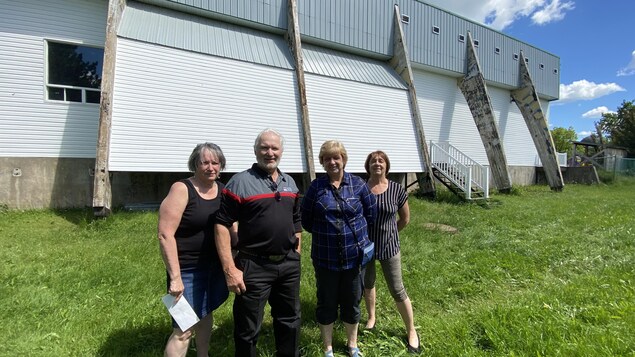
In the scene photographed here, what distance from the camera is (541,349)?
2.71m

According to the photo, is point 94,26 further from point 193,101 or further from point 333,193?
point 333,193

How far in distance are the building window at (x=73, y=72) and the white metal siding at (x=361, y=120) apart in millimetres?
5814

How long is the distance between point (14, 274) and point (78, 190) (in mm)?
4875

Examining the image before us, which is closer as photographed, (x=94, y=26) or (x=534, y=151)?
(x=94, y=26)

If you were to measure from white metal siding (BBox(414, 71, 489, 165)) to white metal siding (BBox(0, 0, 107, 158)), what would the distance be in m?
12.0

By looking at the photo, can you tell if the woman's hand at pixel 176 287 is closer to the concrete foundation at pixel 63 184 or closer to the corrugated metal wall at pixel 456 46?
the concrete foundation at pixel 63 184

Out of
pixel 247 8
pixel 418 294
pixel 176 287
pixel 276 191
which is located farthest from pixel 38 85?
pixel 418 294

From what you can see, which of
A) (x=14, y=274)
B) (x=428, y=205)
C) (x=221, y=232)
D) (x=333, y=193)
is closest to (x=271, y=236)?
(x=221, y=232)

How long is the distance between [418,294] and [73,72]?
31.3 feet

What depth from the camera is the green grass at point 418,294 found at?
294 cm

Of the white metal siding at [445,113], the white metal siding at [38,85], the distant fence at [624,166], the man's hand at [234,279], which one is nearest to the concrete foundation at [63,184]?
the white metal siding at [38,85]

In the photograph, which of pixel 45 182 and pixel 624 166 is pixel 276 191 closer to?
pixel 45 182

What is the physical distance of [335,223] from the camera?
2.66m

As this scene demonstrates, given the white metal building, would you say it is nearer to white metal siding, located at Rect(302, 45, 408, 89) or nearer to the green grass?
white metal siding, located at Rect(302, 45, 408, 89)
